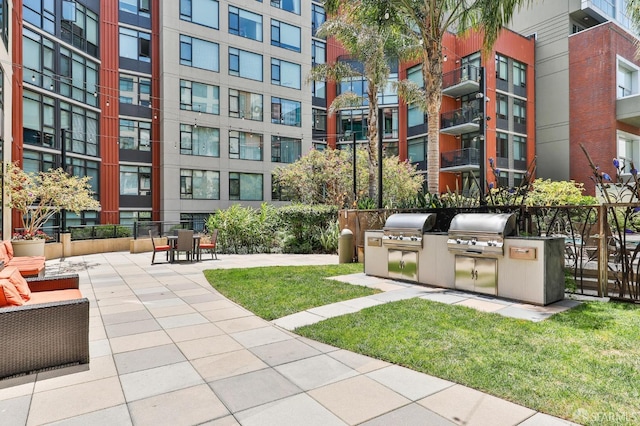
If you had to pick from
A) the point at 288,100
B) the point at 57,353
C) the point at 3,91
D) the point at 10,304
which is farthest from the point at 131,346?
the point at 288,100

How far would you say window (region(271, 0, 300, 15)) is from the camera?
27298mm

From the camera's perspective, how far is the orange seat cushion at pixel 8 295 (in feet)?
12.3

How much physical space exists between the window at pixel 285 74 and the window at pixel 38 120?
13690 mm

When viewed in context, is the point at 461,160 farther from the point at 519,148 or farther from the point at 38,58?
the point at 38,58

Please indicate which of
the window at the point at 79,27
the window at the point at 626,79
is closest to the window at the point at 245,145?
the window at the point at 79,27

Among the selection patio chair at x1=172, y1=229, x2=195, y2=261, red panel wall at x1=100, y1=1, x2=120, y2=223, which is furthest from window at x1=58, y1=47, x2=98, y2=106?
patio chair at x1=172, y1=229, x2=195, y2=261

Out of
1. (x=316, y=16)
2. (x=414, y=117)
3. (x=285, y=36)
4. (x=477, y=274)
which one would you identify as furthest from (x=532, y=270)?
(x=316, y=16)

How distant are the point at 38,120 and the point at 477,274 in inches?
860

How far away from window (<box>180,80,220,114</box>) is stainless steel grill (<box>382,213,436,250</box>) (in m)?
19.7

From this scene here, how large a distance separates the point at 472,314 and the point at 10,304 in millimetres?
5642

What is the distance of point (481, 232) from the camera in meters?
6.54

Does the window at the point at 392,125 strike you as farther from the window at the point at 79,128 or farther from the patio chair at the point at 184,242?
the patio chair at the point at 184,242

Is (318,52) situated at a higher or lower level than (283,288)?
higher

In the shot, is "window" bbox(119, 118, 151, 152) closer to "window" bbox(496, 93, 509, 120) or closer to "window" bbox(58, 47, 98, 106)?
"window" bbox(58, 47, 98, 106)
